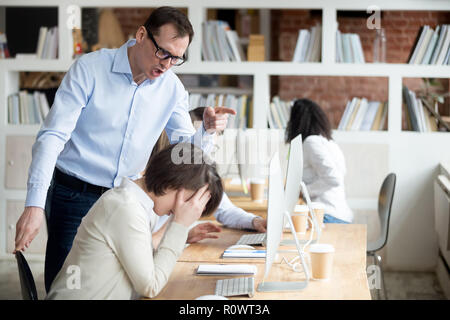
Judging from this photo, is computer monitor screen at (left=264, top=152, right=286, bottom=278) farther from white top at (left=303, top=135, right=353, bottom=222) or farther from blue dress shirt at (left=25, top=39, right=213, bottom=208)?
white top at (left=303, top=135, right=353, bottom=222)

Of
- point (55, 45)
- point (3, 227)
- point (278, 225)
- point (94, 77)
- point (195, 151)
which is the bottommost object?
point (3, 227)

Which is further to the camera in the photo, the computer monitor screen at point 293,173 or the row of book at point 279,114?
the row of book at point 279,114

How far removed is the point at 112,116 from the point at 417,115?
274 cm

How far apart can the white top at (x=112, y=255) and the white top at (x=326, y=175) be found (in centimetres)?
200

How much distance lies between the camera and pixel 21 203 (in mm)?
4668

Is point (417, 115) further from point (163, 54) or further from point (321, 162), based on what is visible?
point (163, 54)

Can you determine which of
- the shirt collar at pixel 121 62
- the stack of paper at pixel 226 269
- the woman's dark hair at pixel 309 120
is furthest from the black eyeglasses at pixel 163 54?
the woman's dark hair at pixel 309 120

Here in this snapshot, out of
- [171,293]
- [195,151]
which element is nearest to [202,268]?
[171,293]

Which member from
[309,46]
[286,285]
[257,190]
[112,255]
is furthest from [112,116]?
[309,46]

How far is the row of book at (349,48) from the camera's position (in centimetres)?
446

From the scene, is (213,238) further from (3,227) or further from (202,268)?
(3,227)

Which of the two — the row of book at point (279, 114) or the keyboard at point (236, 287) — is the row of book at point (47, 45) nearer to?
the row of book at point (279, 114)

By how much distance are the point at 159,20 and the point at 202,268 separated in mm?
822

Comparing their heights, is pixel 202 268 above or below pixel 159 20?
below
